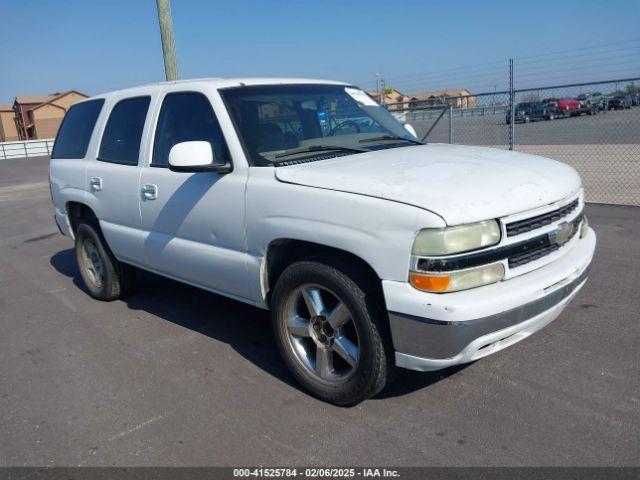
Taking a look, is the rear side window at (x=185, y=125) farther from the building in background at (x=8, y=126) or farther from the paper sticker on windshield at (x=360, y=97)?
the building in background at (x=8, y=126)

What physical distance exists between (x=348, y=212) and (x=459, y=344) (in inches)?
34.2

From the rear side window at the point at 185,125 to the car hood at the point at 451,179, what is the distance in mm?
699

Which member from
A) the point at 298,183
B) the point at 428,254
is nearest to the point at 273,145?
the point at 298,183

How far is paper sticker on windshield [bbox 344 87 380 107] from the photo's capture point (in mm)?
4778

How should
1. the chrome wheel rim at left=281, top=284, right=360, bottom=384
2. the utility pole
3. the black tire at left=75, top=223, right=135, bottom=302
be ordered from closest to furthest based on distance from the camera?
1. the chrome wheel rim at left=281, top=284, right=360, bottom=384
2. the black tire at left=75, top=223, right=135, bottom=302
3. the utility pole

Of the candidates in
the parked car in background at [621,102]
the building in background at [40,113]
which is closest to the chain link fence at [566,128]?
the parked car in background at [621,102]

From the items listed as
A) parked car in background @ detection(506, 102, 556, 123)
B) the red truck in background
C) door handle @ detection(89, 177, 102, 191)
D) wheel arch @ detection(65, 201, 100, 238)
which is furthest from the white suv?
parked car in background @ detection(506, 102, 556, 123)

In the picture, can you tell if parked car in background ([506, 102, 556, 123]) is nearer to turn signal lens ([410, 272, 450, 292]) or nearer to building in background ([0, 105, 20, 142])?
turn signal lens ([410, 272, 450, 292])

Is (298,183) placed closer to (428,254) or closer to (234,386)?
(428,254)

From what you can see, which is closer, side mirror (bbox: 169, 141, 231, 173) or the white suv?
the white suv

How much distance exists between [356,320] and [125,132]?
2985 mm

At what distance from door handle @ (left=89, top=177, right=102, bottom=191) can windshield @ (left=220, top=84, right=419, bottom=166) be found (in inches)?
69.4

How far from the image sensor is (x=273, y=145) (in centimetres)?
384

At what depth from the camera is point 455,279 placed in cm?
279
